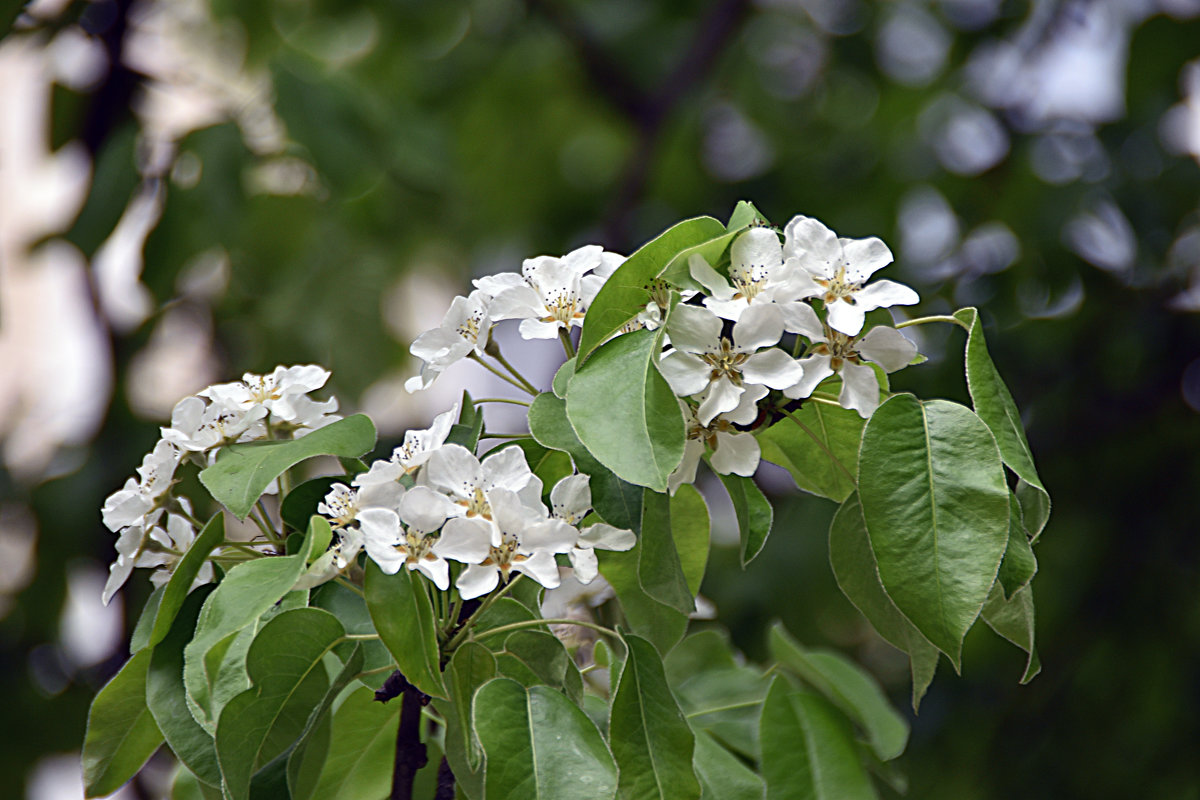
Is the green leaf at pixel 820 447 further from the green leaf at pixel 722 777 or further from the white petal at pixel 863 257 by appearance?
the green leaf at pixel 722 777

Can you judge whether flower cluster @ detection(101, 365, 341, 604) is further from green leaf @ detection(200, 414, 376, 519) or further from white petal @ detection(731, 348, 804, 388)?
white petal @ detection(731, 348, 804, 388)

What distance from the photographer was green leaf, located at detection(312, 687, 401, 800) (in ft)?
2.46

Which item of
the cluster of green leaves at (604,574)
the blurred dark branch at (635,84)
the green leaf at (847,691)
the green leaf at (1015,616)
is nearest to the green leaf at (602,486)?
the cluster of green leaves at (604,574)

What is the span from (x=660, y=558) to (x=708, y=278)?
6.1 inches

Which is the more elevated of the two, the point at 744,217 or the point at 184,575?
the point at 744,217

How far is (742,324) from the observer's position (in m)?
0.56

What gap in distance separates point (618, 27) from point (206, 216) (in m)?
1.42

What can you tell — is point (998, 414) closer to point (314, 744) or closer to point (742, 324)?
point (742, 324)

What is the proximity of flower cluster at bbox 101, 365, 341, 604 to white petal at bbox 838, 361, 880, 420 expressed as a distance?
0.32m

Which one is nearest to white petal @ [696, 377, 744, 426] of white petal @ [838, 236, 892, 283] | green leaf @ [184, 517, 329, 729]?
white petal @ [838, 236, 892, 283]

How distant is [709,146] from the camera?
3238mm

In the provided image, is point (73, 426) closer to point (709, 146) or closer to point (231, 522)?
point (231, 522)

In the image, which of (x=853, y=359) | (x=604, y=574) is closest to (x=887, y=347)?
(x=853, y=359)

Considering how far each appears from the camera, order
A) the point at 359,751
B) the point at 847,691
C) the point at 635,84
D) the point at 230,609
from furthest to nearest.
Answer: the point at 635,84 → the point at 847,691 → the point at 359,751 → the point at 230,609
